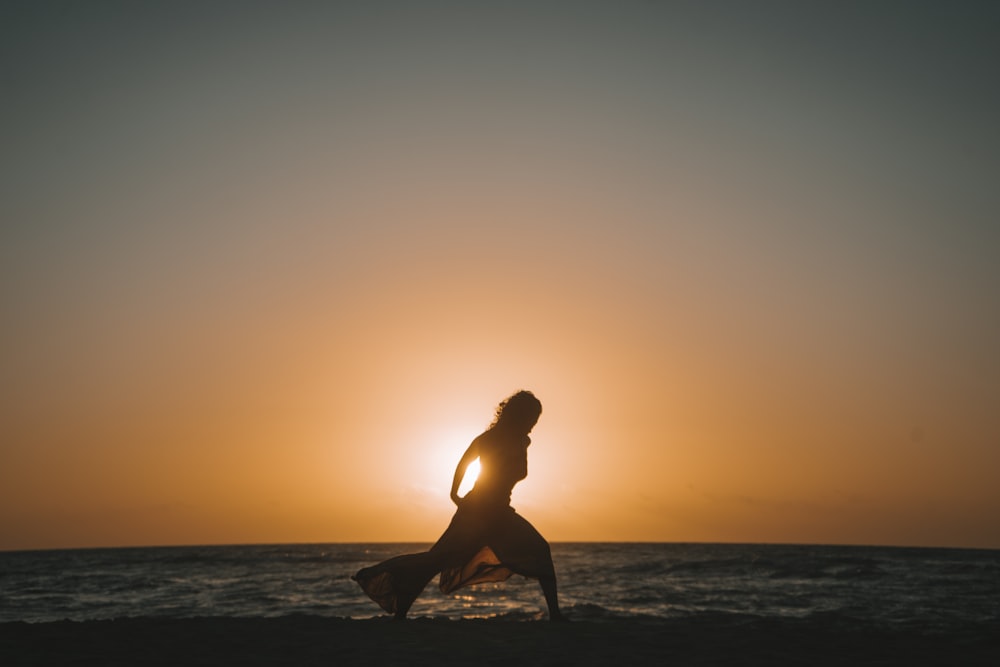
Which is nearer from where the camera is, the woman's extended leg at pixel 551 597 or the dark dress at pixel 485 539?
the woman's extended leg at pixel 551 597

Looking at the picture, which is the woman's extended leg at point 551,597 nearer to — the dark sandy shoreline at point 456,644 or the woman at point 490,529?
the woman at point 490,529

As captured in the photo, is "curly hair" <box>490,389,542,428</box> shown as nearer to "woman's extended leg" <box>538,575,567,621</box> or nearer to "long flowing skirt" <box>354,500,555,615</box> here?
"long flowing skirt" <box>354,500,555,615</box>

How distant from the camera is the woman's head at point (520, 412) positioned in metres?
8.48

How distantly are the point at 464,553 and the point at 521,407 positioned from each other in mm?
1695

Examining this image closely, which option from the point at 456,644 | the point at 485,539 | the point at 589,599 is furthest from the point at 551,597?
the point at 589,599

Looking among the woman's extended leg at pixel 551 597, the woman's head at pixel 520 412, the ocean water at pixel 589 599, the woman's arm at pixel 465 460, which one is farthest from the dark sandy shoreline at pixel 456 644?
the ocean water at pixel 589 599

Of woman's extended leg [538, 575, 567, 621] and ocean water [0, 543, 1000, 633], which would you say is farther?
ocean water [0, 543, 1000, 633]

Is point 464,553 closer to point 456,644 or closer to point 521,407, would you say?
point 521,407

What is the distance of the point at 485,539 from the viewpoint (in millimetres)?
8617

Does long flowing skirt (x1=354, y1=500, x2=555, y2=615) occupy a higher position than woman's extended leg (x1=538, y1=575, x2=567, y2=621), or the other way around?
long flowing skirt (x1=354, y1=500, x2=555, y2=615)

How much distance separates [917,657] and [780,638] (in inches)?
45.3

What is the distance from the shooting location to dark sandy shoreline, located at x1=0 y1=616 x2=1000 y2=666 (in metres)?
6.06

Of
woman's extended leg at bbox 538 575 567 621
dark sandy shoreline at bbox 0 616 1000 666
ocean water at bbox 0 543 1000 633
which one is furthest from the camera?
ocean water at bbox 0 543 1000 633

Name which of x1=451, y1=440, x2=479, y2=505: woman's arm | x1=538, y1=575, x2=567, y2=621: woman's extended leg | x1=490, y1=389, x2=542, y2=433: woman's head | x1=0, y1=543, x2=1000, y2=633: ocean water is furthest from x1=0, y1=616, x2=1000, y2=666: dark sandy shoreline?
x1=0, y1=543, x2=1000, y2=633: ocean water
